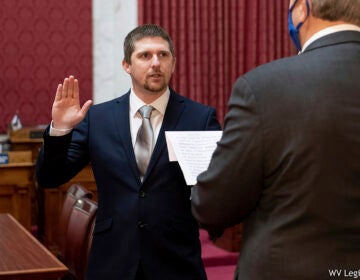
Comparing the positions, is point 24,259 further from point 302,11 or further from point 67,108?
point 302,11

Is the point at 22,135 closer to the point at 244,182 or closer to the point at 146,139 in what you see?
the point at 146,139

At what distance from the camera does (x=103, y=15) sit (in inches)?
281

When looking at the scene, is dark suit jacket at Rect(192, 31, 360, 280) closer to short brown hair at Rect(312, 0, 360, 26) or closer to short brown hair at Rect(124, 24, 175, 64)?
short brown hair at Rect(312, 0, 360, 26)

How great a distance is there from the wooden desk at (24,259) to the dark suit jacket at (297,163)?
101 centimetres

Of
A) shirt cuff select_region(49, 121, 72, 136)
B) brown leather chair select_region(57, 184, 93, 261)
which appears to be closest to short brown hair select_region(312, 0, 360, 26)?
shirt cuff select_region(49, 121, 72, 136)

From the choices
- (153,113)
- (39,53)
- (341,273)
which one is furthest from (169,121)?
(39,53)

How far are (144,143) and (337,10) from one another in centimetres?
113

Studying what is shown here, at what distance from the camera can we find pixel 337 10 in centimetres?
168

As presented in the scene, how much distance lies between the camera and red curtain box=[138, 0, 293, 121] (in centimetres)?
723

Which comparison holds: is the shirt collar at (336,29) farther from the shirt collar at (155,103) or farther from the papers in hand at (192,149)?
the shirt collar at (155,103)

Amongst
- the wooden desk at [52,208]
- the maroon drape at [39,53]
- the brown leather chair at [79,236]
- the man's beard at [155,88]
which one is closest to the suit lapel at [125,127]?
the man's beard at [155,88]

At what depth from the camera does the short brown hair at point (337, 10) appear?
1.67 m

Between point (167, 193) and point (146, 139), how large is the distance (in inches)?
9.1

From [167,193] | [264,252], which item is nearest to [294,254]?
[264,252]
